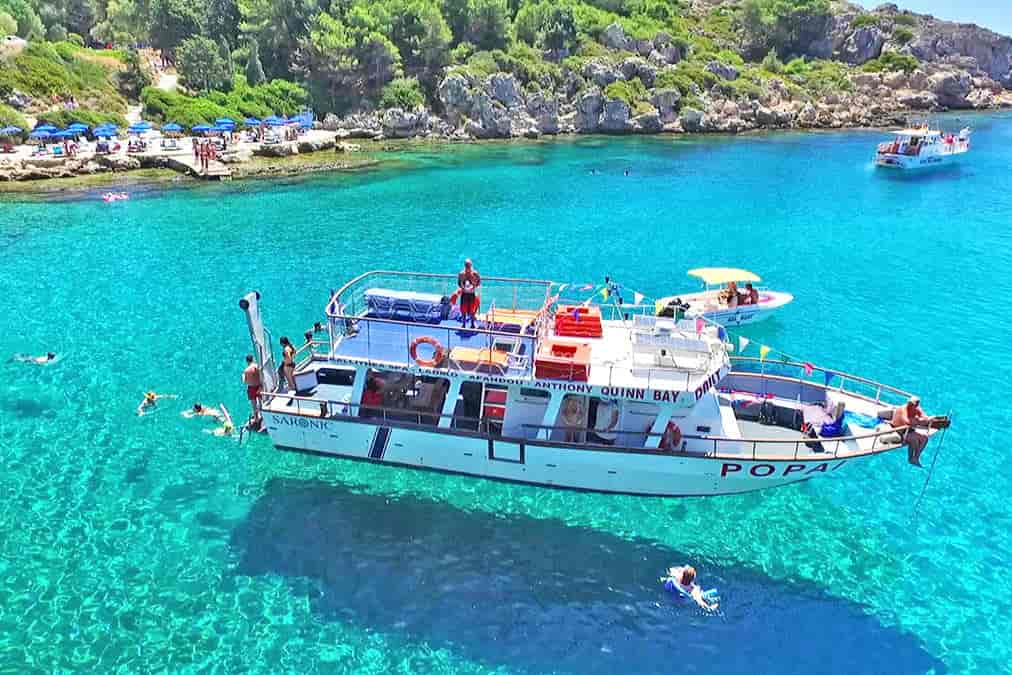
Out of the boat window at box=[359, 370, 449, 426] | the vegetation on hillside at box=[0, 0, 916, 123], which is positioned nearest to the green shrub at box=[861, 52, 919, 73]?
the vegetation on hillside at box=[0, 0, 916, 123]

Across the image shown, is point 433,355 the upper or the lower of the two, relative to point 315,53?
lower

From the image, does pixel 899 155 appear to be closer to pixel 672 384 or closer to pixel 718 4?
pixel 672 384

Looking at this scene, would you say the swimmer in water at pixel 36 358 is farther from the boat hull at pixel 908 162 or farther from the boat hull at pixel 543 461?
the boat hull at pixel 908 162

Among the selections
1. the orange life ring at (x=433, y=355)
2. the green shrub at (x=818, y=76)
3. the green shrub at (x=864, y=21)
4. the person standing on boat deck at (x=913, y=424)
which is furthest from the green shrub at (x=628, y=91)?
the orange life ring at (x=433, y=355)

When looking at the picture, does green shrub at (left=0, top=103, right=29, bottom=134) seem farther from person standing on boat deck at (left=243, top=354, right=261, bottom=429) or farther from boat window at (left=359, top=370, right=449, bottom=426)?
boat window at (left=359, top=370, right=449, bottom=426)

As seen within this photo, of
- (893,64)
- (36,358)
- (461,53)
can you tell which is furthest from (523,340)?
(893,64)

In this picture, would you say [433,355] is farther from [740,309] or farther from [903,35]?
[903,35]
